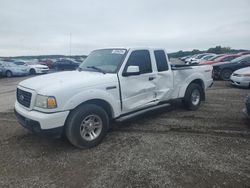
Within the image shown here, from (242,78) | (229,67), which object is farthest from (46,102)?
(229,67)

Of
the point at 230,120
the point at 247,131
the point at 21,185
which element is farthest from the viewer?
the point at 230,120

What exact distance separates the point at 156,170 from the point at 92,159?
109cm

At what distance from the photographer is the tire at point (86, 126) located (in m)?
3.73

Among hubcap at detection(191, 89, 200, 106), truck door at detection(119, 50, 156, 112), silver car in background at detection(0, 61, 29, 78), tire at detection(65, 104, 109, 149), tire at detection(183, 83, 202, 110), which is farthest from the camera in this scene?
silver car in background at detection(0, 61, 29, 78)

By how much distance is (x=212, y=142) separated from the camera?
420cm

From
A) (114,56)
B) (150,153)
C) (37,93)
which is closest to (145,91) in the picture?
(114,56)

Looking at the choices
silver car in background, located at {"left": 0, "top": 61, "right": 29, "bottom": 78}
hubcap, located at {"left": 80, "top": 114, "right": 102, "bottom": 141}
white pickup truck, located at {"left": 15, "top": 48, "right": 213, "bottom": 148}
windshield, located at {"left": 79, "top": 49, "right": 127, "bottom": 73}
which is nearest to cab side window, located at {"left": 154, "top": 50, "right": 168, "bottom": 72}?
white pickup truck, located at {"left": 15, "top": 48, "right": 213, "bottom": 148}

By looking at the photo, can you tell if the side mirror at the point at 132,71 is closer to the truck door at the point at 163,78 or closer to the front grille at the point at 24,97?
the truck door at the point at 163,78

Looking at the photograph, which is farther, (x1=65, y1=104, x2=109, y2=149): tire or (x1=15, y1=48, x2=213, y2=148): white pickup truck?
(x1=65, y1=104, x2=109, y2=149): tire

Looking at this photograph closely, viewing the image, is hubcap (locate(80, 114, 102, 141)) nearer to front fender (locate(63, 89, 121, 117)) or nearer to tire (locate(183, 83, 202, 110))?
front fender (locate(63, 89, 121, 117))

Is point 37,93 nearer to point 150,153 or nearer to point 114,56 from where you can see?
point 114,56

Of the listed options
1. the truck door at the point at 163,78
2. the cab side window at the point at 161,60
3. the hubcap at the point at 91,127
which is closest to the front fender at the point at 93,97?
the hubcap at the point at 91,127

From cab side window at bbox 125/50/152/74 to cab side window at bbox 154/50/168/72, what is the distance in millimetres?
301

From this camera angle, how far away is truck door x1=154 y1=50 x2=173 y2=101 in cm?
529
